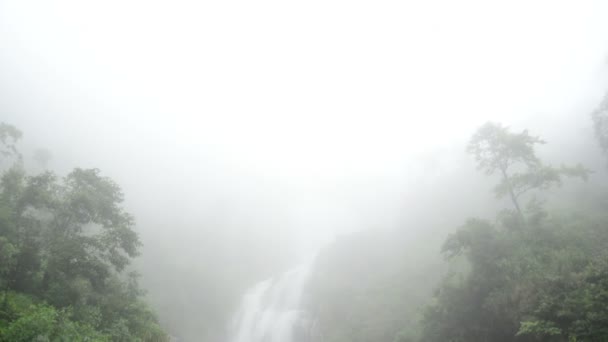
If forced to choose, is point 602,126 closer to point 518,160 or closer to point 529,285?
point 518,160

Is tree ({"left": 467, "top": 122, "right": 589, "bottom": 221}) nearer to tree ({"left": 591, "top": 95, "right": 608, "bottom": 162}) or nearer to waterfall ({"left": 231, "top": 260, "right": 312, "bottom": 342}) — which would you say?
tree ({"left": 591, "top": 95, "right": 608, "bottom": 162})

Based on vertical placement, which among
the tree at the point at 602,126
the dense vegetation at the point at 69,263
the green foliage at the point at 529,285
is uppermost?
the tree at the point at 602,126

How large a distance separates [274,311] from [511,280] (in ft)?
147

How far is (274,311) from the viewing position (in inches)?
2087

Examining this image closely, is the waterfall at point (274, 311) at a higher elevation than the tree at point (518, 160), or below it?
below

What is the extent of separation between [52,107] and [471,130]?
18991cm

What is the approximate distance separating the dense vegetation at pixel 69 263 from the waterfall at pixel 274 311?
3253 cm

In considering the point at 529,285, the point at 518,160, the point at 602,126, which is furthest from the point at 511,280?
the point at 602,126

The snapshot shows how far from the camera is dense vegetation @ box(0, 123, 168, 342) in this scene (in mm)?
12820

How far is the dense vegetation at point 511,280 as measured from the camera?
13.1 meters

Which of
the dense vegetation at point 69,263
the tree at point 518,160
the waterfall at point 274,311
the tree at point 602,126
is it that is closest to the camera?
the dense vegetation at point 69,263

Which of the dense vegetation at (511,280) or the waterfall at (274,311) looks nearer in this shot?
the dense vegetation at (511,280)

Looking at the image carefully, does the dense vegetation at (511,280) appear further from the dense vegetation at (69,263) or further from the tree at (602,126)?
the dense vegetation at (69,263)

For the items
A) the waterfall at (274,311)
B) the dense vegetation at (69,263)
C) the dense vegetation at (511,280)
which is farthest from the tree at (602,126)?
the dense vegetation at (69,263)
